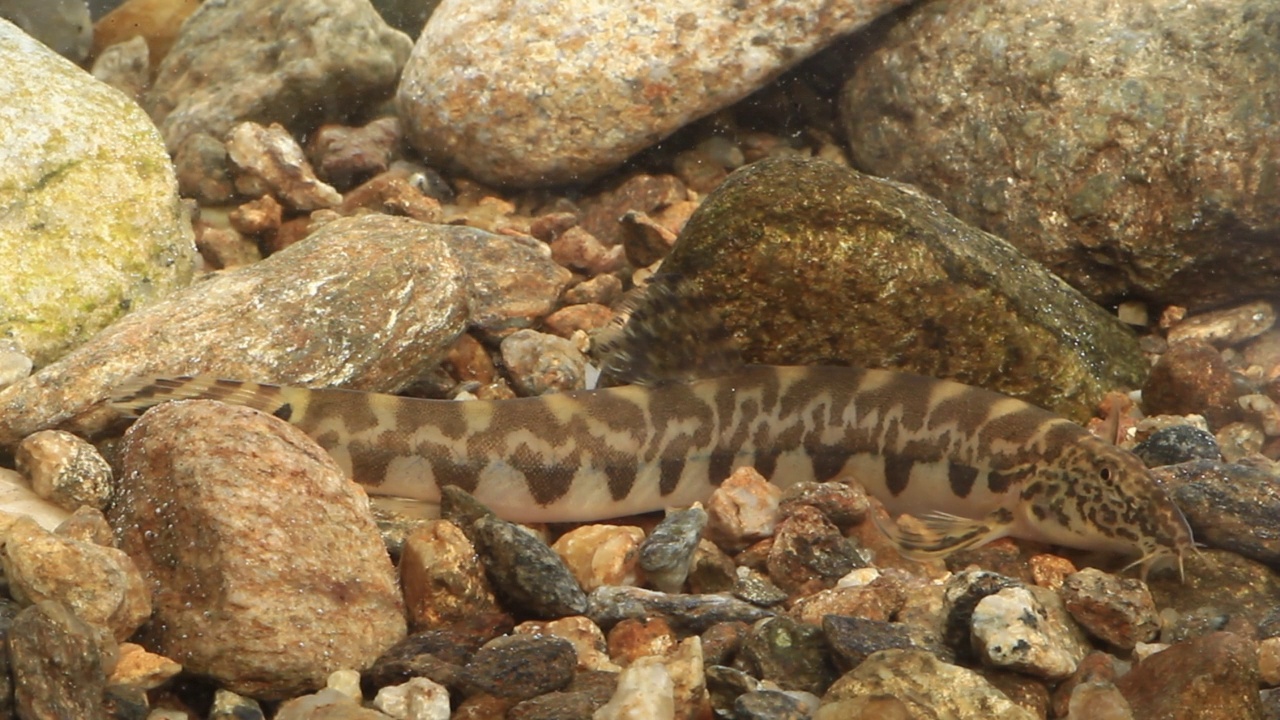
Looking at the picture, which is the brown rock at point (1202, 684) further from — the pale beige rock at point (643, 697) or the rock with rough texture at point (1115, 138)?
the rock with rough texture at point (1115, 138)

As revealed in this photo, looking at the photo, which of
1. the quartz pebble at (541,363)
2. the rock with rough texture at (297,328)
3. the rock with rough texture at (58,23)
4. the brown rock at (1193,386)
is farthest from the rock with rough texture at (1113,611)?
the rock with rough texture at (58,23)

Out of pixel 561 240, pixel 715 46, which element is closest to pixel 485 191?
pixel 561 240

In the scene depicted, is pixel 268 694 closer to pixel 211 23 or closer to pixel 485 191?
pixel 485 191

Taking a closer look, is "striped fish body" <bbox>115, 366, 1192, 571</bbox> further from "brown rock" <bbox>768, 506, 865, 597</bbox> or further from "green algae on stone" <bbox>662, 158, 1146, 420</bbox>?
"brown rock" <bbox>768, 506, 865, 597</bbox>

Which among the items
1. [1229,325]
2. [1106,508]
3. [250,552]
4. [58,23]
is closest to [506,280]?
[250,552]

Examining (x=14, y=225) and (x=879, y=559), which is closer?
(x=879, y=559)

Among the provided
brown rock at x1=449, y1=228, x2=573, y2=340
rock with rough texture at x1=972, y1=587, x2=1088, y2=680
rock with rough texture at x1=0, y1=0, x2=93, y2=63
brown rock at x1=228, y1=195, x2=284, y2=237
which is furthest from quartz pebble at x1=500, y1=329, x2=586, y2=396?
rock with rough texture at x1=0, y1=0, x2=93, y2=63

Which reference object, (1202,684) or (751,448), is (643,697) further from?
(751,448)
